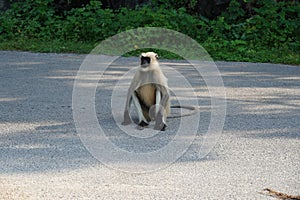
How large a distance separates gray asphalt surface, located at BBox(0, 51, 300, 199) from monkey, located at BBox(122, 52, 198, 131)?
24 centimetres

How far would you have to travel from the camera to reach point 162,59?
12.1 meters

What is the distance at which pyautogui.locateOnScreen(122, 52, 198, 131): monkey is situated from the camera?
6.73 metres

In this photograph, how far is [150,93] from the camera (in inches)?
270

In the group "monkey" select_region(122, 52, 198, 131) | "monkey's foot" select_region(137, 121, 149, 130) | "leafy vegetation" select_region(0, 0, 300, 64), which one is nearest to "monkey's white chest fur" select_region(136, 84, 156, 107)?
"monkey" select_region(122, 52, 198, 131)

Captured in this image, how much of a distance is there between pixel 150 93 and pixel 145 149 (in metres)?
0.98

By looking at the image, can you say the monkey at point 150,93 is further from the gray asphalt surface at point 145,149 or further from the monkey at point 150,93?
the gray asphalt surface at point 145,149

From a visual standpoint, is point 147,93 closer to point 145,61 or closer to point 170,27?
point 145,61

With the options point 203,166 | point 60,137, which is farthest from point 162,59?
point 203,166

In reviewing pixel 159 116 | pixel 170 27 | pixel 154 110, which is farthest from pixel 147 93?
pixel 170 27

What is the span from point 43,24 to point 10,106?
7448 mm

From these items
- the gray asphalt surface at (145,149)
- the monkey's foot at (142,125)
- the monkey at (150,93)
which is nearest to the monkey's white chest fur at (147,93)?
the monkey at (150,93)

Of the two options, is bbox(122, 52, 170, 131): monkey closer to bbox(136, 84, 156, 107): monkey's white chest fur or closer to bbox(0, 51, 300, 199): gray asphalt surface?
bbox(136, 84, 156, 107): monkey's white chest fur

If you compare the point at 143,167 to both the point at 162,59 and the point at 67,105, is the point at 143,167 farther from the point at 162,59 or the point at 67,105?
the point at 162,59

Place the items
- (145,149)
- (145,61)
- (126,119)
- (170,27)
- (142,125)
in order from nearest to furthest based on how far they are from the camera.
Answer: (145,149)
(145,61)
(142,125)
(126,119)
(170,27)
